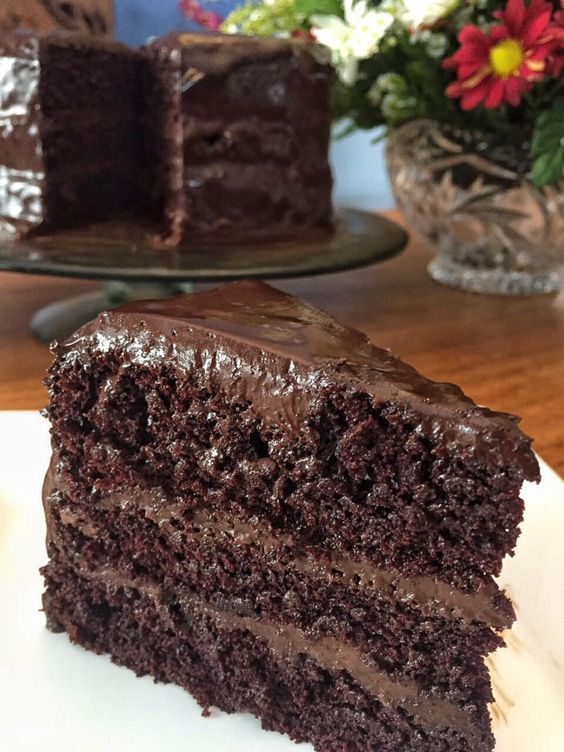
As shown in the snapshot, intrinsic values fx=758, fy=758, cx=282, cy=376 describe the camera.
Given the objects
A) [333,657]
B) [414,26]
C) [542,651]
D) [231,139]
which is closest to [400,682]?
[333,657]

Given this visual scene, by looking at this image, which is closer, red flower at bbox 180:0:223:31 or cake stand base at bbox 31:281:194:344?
cake stand base at bbox 31:281:194:344

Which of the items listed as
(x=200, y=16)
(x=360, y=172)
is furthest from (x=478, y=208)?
(x=360, y=172)

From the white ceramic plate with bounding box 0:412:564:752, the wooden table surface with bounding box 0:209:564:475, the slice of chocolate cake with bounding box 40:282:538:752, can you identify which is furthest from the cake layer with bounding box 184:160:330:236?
the white ceramic plate with bounding box 0:412:564:752

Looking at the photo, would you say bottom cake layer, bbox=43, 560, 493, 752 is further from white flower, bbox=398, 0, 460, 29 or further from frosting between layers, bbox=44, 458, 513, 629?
white flower, bbox=398, 0, 460, 29

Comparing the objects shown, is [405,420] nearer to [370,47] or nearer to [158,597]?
[158,597]

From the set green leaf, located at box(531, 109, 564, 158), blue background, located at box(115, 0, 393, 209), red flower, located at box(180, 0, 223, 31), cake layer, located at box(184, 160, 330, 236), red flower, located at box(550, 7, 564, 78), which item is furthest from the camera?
blue background, located at box(115, 0, 393, 209)

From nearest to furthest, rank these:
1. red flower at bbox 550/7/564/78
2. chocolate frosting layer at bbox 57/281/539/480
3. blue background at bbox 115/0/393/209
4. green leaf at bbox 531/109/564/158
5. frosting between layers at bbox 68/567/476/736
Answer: chocolate frosting layer at bbox 57/281/539/480 → frosting between layers at bbox 68/567/476/736 → red flower at bbox 550/7/564/78 → green leaf at bbox 531/109/564/158 → blue background at bbox 115/0/393/209

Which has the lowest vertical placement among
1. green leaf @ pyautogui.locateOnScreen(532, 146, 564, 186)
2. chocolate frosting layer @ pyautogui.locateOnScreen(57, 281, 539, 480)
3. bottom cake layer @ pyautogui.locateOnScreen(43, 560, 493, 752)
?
bottom cake layer @ pyautogui.locateOnScreen(43, 560, 493, 752)
